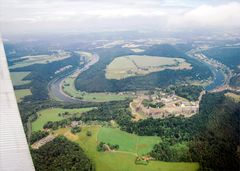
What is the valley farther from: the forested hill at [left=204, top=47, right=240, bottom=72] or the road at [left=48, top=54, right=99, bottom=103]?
the forested hill at [left=204, top=47, right=240, bottom=72]

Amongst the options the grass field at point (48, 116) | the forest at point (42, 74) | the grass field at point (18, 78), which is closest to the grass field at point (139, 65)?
the forest at point (42, 74)

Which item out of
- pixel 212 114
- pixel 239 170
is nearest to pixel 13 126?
pixel 239 170

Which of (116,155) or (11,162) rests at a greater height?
(11,162)

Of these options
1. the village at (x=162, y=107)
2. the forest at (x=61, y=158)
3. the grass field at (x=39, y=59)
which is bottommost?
the grass field at (x=39, y=59)

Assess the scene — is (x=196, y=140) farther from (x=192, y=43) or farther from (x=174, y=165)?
(x=192, y=43)

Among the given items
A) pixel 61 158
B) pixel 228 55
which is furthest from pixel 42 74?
pixel 61 158

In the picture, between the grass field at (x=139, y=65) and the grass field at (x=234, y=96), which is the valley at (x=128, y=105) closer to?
the grass field at (x=139, y=65)
